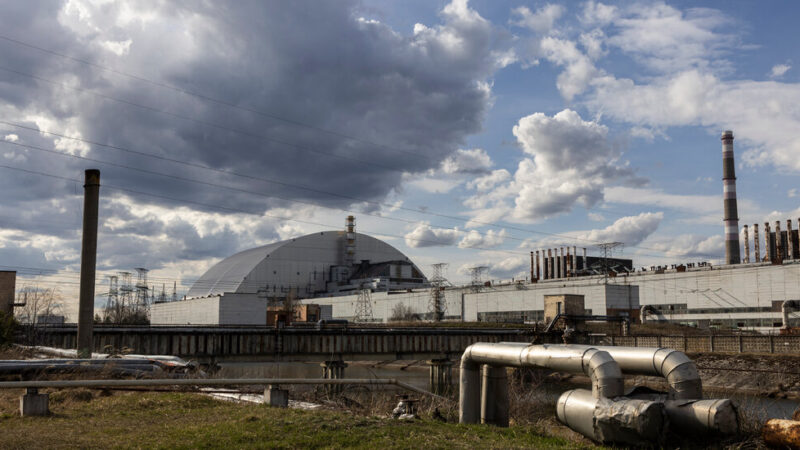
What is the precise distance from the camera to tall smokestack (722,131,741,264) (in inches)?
3784

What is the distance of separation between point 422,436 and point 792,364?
43034mm

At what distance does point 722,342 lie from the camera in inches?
2082

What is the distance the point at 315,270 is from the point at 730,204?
246ft

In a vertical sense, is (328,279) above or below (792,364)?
above

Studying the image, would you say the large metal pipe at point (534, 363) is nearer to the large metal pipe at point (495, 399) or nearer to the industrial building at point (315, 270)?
the large metal pipe at point (495, 399)

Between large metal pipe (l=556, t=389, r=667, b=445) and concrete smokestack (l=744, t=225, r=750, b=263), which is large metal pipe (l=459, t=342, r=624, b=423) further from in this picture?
concrete smokestack (l=744, t=225, r=750, b=263)

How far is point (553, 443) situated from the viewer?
1029cm

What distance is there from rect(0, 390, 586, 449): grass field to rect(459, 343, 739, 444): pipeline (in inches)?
23.9

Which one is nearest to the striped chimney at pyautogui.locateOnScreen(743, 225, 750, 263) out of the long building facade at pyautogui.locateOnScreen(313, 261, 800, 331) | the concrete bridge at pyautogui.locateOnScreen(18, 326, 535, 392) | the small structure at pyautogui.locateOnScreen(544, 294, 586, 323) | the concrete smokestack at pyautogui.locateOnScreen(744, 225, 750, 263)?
the concrete smokestack at pyautogui.locateOnScreen(744, 225, 750, 263)

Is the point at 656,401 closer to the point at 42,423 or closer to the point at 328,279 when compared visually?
the point at 42,423

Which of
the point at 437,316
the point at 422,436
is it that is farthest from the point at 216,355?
the point at 437,316

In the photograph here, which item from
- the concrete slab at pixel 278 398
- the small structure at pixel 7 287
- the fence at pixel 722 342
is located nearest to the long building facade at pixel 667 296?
the fence at pixel 722 342

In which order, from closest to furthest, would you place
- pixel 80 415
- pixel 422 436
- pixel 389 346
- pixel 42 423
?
pixel 422 436 → pixel 42 423 → pixel 80 415 → pixel 389 346

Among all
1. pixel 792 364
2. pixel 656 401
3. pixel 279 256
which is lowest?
pixel 792 364
